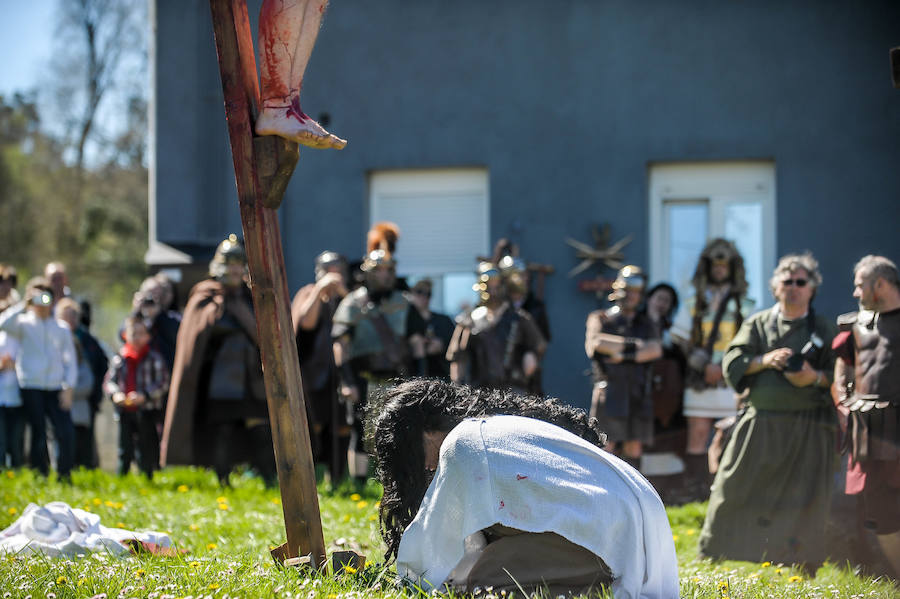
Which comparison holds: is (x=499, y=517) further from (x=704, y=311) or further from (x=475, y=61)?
(x=475, y=61)

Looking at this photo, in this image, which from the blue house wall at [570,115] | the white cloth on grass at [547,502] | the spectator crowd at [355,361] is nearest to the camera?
the white cloth on grass at [547,502]

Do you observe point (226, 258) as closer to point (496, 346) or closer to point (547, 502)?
point (496, 346)

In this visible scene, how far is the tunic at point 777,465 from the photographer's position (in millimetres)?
6035

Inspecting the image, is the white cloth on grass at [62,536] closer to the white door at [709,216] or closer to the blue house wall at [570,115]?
the blue house wall at [570,115]

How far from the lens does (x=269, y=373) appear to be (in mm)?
4258

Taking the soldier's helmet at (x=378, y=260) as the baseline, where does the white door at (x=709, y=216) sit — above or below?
above

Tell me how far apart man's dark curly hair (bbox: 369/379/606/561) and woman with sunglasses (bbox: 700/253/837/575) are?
2416 mm

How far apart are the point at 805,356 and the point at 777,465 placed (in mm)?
653

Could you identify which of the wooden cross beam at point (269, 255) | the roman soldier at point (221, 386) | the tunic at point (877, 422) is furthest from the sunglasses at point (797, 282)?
the roman soldier at point (221, 386)

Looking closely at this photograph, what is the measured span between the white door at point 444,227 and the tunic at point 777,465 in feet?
18.8

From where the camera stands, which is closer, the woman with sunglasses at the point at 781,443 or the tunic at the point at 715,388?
the woman with sunglasses at the point at 781,443

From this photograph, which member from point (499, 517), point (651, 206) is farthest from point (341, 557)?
point (651, 206)

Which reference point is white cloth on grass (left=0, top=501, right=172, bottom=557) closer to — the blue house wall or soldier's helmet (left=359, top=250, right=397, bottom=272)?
soldier's helmet (left=359, top=250, right=397, bottom=272)

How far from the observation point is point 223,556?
4.82 meters
